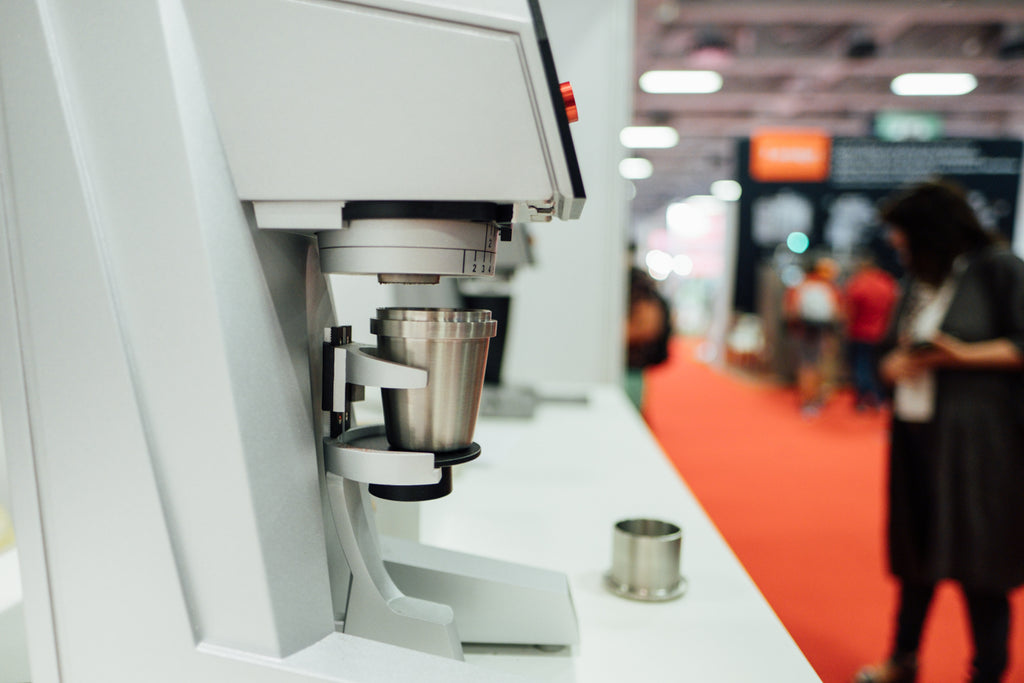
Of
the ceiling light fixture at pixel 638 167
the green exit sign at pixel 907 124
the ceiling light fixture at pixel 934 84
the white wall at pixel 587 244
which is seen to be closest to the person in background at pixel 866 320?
the ceiling light fixture at pixel 934 84

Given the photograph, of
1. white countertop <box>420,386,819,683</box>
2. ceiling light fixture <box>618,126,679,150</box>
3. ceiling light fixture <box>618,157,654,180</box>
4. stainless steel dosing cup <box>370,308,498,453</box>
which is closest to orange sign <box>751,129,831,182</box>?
ceiling light fixture <box>618,126,679,150</box>

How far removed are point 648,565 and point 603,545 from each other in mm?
184

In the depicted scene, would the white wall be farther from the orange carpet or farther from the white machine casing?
the white machine casing

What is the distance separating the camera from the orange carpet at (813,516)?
2.17 metres

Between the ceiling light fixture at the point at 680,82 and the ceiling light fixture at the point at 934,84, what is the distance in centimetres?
177

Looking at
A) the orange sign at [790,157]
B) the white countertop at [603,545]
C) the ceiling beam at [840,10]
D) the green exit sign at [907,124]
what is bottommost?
the white countertop at [603,545]

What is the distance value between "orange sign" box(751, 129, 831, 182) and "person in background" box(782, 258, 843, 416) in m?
0.85

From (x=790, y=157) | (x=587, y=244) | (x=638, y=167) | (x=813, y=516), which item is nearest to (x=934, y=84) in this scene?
(x=790, y=157)

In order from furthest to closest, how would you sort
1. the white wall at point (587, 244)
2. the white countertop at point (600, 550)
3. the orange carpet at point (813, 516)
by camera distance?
the white wall at point (587, 244), the orange carpet at point (813, 516), the white countertop at point (600, 550)

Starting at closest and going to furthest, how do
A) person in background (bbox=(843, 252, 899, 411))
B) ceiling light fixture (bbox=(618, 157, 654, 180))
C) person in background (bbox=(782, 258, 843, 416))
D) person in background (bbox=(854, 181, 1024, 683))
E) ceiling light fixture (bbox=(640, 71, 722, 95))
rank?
person in background (bbox=(854, 181, 1024, 683)) → person in background (bbox=(843, 252, 899, 411)) → person in background (bbox=(782, 258, 843, 416)) → ceiling light fixture (bbox=(640, 71, 722, 95)) → ceiling light fixture (bbox=(618, 157, 654, 180))

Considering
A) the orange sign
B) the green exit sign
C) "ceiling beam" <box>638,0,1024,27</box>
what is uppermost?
"ceiling beam" <box>638,0,1024,27</box>

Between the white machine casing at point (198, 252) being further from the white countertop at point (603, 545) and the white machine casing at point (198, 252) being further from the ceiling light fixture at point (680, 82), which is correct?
the ceiling light fixture at point (680, 82)

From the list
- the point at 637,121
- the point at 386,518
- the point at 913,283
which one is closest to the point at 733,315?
the point at 637,121

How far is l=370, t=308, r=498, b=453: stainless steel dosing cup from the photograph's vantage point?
1.70 ft
